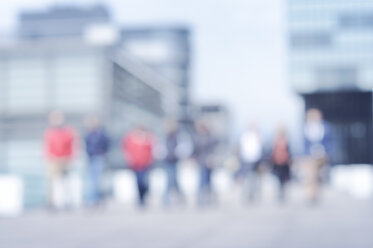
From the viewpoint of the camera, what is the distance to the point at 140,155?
1288 cm

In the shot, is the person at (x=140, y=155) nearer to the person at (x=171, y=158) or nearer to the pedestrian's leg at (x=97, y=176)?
the person at (x=171, y=158)

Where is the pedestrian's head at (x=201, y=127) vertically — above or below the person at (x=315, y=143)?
above

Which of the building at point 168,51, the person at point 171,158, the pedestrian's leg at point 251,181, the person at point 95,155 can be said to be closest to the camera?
the person at point 95,155

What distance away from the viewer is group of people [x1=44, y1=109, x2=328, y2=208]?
1248 centimetres

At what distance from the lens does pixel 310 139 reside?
13.2 meters

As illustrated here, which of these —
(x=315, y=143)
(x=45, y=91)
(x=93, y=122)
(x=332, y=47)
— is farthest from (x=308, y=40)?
(x=93, y=122)

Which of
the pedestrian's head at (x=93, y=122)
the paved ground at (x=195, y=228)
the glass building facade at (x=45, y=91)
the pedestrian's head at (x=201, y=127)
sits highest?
the glass building facade at (x=45, y=91)

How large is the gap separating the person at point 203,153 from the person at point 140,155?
108 centimetres

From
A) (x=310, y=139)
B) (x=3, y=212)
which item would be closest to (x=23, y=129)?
(x=3, y=212)

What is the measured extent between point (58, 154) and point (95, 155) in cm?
74

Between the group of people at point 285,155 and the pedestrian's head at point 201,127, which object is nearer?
the group of people at point 285,155

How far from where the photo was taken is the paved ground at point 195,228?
698cm

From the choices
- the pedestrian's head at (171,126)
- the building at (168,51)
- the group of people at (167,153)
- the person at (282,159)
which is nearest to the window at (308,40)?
the group of people at (167,153)

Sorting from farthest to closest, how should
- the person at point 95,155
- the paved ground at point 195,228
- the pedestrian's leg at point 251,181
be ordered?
1. the pedestrian's leg at point 251,181
2. the person at point 95,155
3. the paved ground at point 195,228
